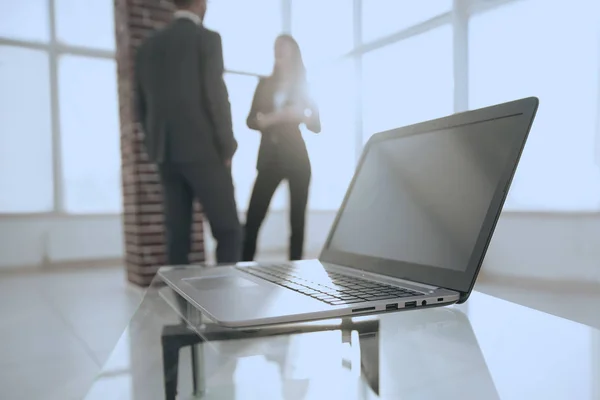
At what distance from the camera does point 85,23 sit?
143 inches

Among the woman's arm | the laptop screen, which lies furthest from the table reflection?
the woman's arm

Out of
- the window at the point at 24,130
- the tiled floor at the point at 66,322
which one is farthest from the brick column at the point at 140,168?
the window at the point at 24,130

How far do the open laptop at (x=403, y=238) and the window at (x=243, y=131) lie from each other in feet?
3.87

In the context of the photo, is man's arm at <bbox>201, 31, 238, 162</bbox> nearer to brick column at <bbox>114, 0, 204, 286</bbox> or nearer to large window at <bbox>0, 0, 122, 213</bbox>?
brick column at <bbox>114, 0, 204, 286</bbox>

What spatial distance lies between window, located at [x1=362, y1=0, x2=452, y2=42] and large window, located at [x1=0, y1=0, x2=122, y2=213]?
7.58 ft

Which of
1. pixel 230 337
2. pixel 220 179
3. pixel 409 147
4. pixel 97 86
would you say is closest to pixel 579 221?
pixel 220 179

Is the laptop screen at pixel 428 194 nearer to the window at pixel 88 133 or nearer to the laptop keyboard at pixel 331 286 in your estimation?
the laptop keyboard at pixel 331 286

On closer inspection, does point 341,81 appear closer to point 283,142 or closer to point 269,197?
point 283,142

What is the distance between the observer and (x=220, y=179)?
184 centimetres

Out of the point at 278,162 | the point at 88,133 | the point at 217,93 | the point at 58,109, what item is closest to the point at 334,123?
the point at 278,162

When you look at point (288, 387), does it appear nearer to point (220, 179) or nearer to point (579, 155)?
point (220, 179)

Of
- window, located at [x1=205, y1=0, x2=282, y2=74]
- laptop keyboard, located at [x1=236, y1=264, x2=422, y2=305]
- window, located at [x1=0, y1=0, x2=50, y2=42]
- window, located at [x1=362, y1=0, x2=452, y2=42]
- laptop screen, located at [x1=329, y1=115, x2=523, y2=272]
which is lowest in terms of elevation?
laptop keyboard, located at [x1=236, y1=264, x2=422, y2=305]

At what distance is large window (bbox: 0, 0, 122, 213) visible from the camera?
135 inches

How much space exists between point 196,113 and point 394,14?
96cm
